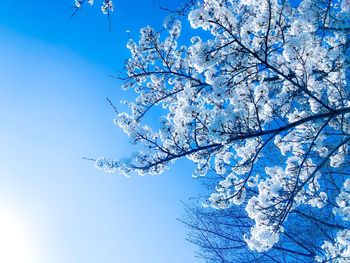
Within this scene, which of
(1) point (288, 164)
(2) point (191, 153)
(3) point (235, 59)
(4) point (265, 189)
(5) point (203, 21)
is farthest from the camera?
(1) point (288, 164)

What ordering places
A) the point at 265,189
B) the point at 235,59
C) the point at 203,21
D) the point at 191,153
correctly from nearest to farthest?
the point at 203,21, the point at 235,59, the point at 191,153, the point at 265,189

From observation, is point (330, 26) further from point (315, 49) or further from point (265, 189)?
point (265, 189)

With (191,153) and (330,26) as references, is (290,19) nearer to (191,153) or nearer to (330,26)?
(330,26)

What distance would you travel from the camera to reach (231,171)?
4.59 m

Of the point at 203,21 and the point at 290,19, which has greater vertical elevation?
the point at 290,19

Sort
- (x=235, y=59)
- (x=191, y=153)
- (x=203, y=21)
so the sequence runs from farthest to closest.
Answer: (x=191, y=153) < (x=235, y=59) < (x=203, y=21)

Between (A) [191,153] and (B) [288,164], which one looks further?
(B) [288,164]

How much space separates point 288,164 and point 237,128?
1.59 m

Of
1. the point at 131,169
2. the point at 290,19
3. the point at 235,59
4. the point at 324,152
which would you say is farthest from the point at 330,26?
the point at 131,169

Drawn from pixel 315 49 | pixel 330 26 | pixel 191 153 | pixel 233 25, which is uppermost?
pixel 330 26

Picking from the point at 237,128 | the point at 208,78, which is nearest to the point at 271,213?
Result: the point at 237,128

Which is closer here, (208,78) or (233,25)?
(233,25)

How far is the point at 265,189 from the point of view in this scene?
4.54 m

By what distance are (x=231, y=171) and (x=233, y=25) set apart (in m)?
2.11
